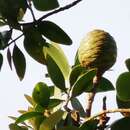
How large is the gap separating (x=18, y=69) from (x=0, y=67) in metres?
0.07

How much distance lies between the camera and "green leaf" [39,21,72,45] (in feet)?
4.32

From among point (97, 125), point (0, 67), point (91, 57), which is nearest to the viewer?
point (97, 125)

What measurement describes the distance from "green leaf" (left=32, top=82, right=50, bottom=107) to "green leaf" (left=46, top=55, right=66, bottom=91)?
8 cm

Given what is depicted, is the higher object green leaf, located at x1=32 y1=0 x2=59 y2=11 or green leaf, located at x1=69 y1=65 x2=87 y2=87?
green leaf, located at x1=32 y1=0 x2=59 y2=11

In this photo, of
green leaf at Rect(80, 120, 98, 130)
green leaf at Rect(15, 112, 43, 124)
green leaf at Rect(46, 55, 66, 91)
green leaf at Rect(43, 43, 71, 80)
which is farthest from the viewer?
green leaf at Rect(43, 43, 71, 80)

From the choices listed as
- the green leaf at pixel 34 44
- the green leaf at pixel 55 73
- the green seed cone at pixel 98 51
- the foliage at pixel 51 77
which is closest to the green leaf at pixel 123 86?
the foliage at pixel 51 77

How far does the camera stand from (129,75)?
1.09 m

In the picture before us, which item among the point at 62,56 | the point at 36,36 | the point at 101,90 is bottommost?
the point at 101,90

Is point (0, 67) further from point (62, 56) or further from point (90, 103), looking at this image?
point (90, 103)

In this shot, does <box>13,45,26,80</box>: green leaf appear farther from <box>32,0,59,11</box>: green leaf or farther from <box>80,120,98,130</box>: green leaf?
<box>80,120,98,130</box>: green leaf

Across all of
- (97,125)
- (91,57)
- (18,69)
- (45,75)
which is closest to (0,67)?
(18,69)

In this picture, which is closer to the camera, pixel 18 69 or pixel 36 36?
pixel 36 36

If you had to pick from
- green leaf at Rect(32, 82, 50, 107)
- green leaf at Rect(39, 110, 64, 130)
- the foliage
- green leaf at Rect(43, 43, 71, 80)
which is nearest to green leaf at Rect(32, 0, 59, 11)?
the foliage

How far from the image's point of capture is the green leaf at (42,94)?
3.89 feet
